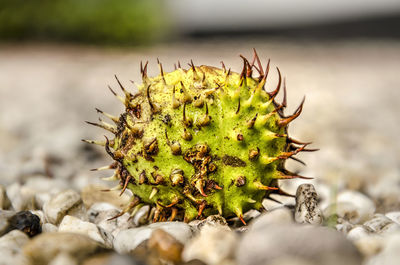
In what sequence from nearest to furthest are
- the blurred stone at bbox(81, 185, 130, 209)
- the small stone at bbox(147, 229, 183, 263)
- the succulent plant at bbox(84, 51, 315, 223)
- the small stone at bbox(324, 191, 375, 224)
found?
the small stone at bbox(147, 229, 183, 263), the succulent plant at bbox(84, 51, 315, 223), the small stone at bbox(324, 191, 375, 224), the blurred stone at bbox(81, 185, 130, 209)

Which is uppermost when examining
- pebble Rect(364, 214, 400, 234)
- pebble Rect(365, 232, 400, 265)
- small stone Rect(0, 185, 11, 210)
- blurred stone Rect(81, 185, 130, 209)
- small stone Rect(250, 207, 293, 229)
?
pebble Rect(365, 232, 400, 265)

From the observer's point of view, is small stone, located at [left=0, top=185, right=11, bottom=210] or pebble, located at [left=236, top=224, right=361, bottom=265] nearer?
pebble, located at [left=236, top=224, right=361, bottom=265]

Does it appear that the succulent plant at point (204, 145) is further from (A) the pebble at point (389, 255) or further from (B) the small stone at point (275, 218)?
(A) the pebble at point (389, 255)

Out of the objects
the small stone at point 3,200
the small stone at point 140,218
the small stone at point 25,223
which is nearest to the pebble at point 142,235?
the small stone at point 25,223

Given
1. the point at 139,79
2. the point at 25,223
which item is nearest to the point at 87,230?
the point at 25,223

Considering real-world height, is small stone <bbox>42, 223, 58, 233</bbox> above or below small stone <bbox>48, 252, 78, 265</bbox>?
below

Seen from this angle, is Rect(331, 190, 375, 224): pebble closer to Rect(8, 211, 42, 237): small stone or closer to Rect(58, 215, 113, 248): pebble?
Rect(58, 215, 113, 248): pebble

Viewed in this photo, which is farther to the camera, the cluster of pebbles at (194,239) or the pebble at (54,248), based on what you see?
the pebble at (54,248)

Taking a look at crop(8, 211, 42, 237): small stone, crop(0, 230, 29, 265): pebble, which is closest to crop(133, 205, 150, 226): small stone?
crop(8, 211, 42, 237): small stone
